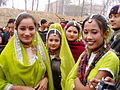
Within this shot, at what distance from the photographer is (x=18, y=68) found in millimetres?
2049

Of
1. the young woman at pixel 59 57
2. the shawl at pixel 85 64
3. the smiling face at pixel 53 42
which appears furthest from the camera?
the smiling face at pixel 53 42

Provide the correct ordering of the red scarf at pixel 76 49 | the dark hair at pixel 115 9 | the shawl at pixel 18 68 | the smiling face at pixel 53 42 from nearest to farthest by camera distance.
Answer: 1. the shawl at pixel 18 68
2. the dark hair at pixel 115 9
3. the smiling face at pixel 53 42
4. the red scarf at pixel 76 49

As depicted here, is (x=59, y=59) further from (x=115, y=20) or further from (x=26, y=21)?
(x=115, y=20)

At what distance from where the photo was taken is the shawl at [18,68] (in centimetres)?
205

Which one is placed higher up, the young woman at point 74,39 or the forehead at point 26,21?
the forehead at point 26,21

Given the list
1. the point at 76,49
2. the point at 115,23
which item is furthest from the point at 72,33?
the point at 115,23

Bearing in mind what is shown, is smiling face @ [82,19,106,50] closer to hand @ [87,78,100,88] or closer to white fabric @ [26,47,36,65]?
hand @ [87,78,100,88]

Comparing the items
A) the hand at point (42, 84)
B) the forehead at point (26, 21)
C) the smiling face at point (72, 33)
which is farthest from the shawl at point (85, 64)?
the smiling face at point (72, 33)

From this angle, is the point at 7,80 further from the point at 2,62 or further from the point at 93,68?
the point at 93,68

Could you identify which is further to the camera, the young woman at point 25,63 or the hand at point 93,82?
the young woman at point 25,63

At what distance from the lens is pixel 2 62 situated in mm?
2076

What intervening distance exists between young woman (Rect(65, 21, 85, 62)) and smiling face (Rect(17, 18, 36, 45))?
91cm

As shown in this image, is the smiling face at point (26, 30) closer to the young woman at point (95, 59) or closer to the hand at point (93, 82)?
the young woman at point (95, 59)

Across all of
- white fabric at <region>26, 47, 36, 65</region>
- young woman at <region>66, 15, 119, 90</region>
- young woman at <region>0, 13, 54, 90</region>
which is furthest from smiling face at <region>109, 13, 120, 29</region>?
white fabric at <region>26, 47, 36, 65</region>
